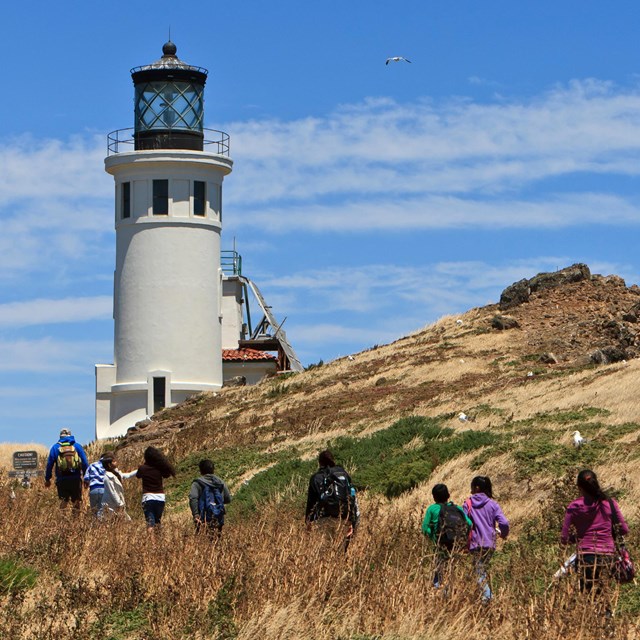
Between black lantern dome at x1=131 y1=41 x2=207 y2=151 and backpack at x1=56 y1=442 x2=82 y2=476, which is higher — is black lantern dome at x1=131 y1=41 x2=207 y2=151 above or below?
above

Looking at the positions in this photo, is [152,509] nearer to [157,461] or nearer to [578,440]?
[157,461]

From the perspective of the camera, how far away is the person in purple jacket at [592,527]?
1192 cm

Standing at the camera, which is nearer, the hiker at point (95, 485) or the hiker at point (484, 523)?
the hiker at point (484, 523)

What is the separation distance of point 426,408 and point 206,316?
17.5 metres

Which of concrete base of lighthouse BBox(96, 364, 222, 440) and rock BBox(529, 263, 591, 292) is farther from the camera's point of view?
rock BBox(529, 263, 591, 292)

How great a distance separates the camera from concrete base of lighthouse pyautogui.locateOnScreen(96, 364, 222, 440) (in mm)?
46281

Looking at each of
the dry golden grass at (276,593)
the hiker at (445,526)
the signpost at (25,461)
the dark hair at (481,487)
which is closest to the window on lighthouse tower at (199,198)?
the signpost at (25,461)

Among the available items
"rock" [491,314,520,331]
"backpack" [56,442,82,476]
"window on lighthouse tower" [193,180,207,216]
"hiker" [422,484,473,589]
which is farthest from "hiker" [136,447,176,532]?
"window on lighthouse tower" [193,180,207,216]

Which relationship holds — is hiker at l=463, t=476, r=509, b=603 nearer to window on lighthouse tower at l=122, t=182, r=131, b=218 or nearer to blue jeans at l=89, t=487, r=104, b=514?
blue jeans at l=89, t=487, r=104, b=514

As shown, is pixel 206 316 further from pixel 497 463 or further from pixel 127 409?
pixel 497 463

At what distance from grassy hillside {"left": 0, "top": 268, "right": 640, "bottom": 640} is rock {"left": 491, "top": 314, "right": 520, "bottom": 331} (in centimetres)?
27

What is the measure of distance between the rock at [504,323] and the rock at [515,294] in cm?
303

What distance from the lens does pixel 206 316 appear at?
155 ft

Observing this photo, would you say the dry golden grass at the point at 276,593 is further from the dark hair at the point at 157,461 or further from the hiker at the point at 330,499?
the dark hair at the point at 157,461
